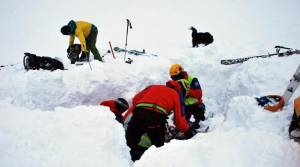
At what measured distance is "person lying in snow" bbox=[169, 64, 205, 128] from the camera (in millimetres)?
6500

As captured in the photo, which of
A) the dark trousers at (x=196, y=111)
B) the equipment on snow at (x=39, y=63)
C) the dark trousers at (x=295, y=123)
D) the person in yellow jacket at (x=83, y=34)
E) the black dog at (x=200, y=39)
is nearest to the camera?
the dark trousers at (x=295, y=123)

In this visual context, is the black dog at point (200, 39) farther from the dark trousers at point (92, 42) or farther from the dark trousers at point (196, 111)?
the dark trousers at point (196, 111)

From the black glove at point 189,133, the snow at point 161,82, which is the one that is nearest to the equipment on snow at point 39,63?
the snow at point 161,82

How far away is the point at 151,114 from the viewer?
4.83 metres

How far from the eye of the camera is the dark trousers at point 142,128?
4.87 m

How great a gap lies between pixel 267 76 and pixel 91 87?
3.90 meters

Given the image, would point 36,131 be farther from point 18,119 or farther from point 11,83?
point 11,83

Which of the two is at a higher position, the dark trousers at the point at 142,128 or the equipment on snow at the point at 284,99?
the equipment on snow at the point at 284,99

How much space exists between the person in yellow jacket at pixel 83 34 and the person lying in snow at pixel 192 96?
3134 mm

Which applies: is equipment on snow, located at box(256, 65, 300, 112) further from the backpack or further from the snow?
the backpack

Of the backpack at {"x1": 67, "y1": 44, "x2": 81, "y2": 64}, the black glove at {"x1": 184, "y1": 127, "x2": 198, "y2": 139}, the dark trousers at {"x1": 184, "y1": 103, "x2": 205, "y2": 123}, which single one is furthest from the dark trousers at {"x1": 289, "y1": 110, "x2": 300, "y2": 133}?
the backpack at {"x1": 67, "y1": 44, "x2": 81, "y2": 64}

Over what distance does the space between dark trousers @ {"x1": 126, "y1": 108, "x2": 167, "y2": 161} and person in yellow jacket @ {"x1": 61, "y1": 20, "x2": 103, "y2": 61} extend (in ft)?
13.7

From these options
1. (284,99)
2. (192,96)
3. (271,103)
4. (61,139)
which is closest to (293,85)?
(284,99)

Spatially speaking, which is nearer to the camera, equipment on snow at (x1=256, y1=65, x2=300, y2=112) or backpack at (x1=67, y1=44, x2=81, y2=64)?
equipment on snow at (x1=256, y1=65, x2=300, y2=112)
